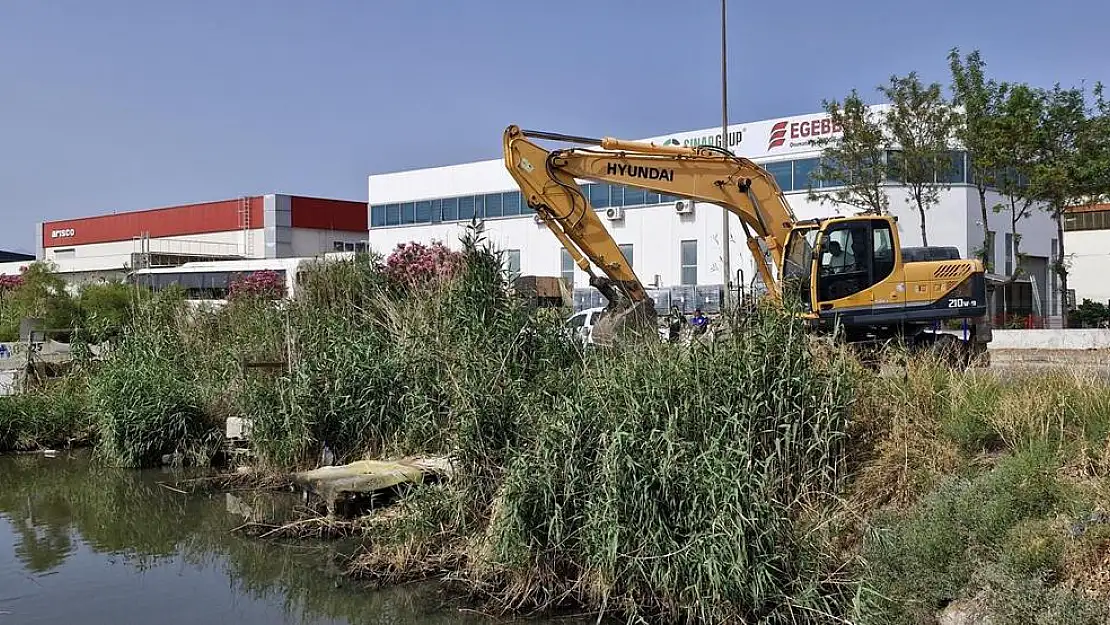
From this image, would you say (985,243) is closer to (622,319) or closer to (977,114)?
(977,114)

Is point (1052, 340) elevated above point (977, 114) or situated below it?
below

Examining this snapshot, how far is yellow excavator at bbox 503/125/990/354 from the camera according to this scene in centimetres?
1501

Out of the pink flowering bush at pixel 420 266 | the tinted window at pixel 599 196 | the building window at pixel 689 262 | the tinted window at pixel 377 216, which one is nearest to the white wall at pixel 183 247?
the tinted window at pixel 377 216

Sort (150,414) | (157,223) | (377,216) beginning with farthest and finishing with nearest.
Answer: (157,223)
(377,216)
(150,414)

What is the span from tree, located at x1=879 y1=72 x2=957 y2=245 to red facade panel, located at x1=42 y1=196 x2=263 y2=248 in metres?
40.2

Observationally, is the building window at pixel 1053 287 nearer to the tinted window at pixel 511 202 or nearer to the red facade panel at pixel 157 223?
the tinted window at pixel 511 202

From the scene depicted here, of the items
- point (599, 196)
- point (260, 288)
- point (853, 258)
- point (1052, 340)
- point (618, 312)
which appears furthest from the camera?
point (599, 196)

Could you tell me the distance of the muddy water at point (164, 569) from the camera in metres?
9.63

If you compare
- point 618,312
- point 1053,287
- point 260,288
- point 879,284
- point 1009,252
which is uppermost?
point 1009,252

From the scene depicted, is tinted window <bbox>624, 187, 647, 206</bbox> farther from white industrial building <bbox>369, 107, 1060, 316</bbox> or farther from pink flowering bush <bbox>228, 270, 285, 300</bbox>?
pink flowering bush <bbox>228, 270, 285, 300</bbox>

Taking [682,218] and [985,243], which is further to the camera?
[682,218]

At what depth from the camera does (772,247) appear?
55.4 ft

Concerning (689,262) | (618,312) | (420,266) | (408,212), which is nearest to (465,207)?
(408,212)

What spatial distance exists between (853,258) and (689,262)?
76.6 feet
